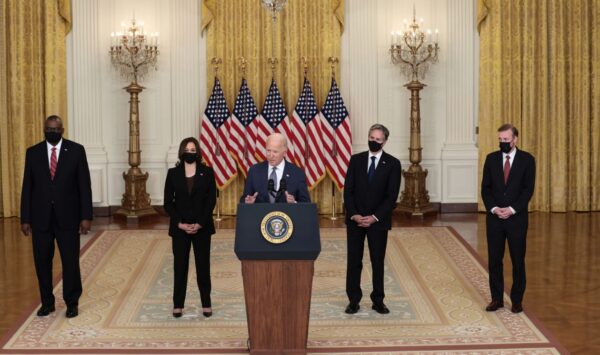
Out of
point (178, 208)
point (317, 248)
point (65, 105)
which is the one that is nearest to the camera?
point (317, 248)

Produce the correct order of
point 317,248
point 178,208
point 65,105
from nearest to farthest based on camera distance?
point 317,248, point 178,208, point 65,105

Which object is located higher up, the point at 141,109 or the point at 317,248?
the point at 141,109

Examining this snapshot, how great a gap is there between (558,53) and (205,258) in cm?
862

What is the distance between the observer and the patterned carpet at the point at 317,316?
659cm

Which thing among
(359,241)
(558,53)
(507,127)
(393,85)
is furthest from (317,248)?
(558,53)

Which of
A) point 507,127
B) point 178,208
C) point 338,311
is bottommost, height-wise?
point 338,311

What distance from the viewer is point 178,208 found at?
723 cm

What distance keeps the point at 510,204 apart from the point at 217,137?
6878mm

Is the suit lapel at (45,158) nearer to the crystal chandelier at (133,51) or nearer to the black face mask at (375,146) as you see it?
the black face mask at (375,146)

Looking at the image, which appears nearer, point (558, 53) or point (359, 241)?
point (359, 241)

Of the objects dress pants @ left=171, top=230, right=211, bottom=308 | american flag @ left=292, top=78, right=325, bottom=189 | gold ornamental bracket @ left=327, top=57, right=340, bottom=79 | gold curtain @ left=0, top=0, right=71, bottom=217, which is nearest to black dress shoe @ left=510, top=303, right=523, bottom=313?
dress pants @ left=171, top=230, right=211, bottom=308

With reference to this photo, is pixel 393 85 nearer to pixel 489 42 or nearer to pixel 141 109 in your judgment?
pixel 489 42

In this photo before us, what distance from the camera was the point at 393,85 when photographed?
13.9m

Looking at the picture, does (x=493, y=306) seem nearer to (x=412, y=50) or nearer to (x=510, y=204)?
(x=510, y=204)
